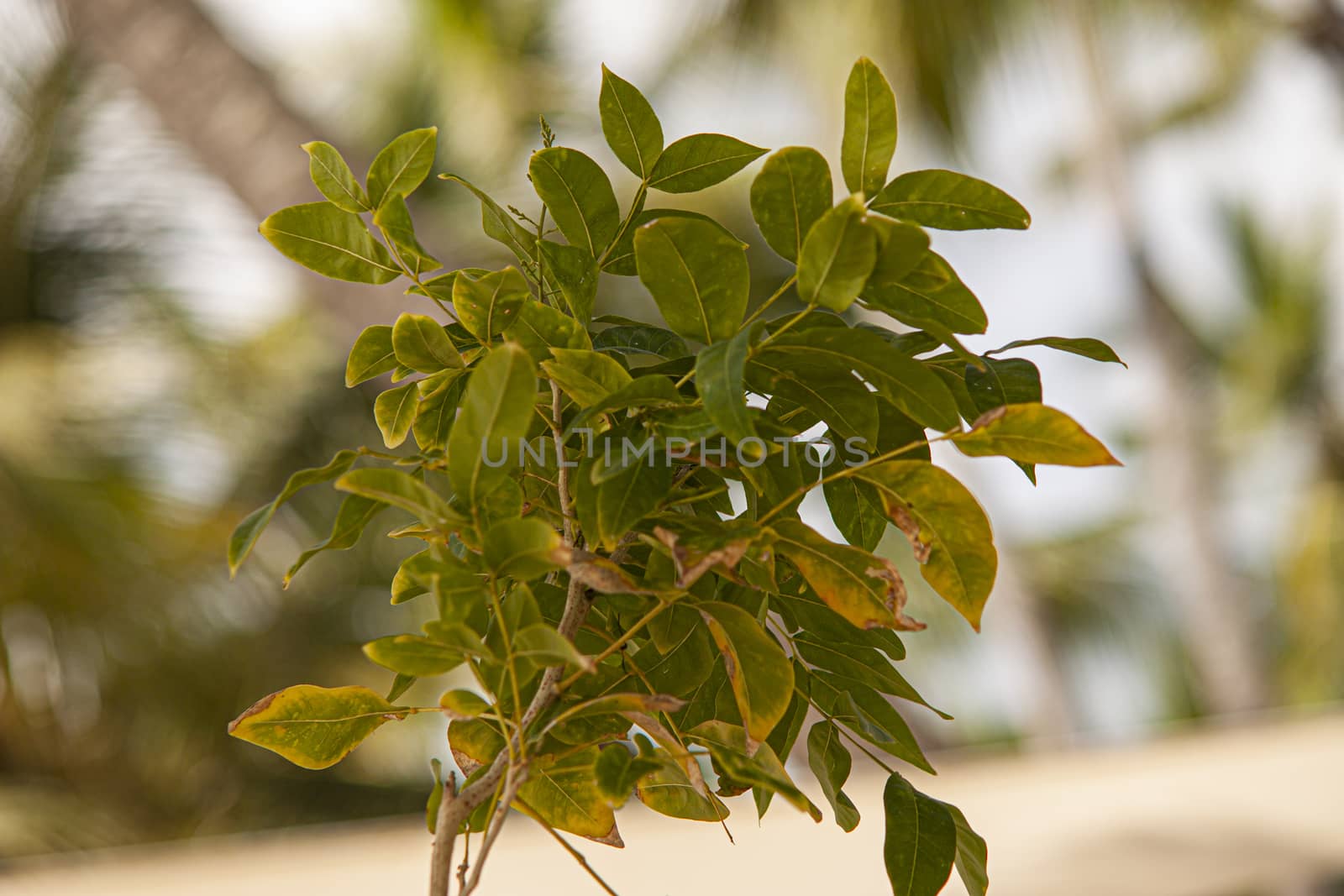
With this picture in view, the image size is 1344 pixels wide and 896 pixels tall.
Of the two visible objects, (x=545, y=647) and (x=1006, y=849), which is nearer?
(x=545, y=647)

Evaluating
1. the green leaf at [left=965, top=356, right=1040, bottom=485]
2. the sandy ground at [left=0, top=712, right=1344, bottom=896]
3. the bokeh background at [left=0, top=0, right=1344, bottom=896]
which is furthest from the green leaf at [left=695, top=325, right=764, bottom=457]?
the bokeh background at [left=0, top=0, right=1344, bottom=896]

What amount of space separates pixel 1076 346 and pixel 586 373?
5.8 inches

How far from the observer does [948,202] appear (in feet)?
0.99

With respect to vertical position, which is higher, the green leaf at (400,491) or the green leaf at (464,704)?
the green leaf at (400,491)

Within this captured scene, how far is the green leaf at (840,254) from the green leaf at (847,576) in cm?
7

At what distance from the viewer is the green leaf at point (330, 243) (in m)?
0.31

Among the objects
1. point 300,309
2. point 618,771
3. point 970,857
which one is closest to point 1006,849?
point 970,857

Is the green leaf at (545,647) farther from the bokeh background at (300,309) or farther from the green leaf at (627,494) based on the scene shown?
the bokeh background at (300,309)

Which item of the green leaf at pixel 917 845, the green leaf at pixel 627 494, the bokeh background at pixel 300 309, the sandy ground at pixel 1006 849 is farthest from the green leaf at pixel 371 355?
the bokeh background at pixel 300 309

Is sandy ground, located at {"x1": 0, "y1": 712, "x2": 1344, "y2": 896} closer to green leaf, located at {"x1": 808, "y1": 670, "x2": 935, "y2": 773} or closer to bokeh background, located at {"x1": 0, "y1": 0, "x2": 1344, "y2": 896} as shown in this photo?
bokeh background, located at {"x1": 0, "y1": 0, "x2": 1344, "y2": 896}

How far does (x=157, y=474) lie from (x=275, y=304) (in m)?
1.29

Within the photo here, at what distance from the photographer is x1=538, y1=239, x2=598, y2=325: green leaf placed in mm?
314

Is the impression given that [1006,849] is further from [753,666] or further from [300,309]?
[300,309]

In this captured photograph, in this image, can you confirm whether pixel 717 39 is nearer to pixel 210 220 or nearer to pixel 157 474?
pixel 210 220
